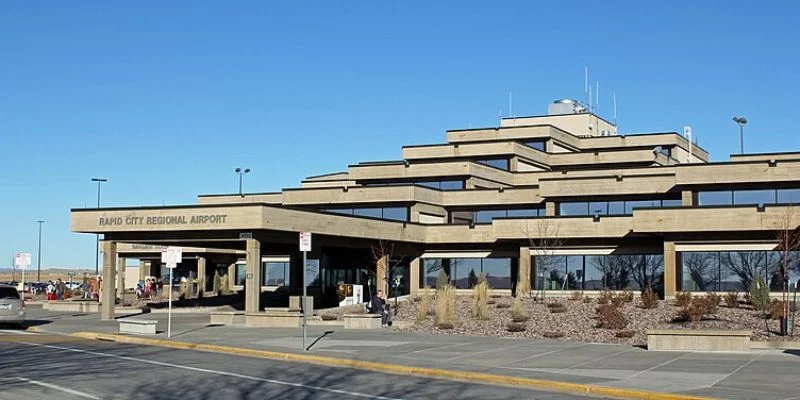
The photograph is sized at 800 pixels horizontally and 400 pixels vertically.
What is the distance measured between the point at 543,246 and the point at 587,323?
20.3m

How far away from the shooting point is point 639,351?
25531 millimetres

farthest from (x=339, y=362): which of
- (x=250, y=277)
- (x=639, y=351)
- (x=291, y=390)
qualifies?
(x=250, y=277)

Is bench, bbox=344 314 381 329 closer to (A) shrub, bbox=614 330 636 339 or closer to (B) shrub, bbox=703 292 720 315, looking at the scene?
A: (A) shrub, bbox=614 330 636 339

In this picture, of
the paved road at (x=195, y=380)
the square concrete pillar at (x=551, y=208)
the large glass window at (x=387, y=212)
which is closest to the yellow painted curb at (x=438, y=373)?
the paved road at (x=195, y=380)

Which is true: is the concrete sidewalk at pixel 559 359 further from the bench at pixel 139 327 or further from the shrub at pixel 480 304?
the shrub at pixel 480 304

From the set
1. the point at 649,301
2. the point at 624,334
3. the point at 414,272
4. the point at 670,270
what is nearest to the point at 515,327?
the point at 624,334

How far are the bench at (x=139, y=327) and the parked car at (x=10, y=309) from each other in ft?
18.1

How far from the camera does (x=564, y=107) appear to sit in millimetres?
85750

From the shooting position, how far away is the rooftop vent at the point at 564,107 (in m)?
85.1

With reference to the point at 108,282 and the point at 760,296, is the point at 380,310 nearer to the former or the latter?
the point at 760,296

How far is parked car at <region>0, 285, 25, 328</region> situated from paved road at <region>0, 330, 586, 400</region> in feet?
38.8

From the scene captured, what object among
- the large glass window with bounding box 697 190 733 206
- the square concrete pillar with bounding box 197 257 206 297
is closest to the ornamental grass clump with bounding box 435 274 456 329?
the large glass window with bounding box 697 190 733 206

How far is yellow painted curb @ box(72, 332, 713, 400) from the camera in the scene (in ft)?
57.3

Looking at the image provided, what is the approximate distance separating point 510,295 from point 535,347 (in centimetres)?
2874
